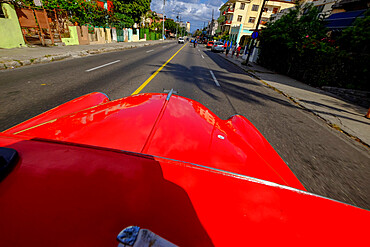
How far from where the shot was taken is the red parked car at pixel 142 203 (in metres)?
0.56

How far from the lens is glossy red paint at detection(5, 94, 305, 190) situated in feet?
3.53

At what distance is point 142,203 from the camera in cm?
69

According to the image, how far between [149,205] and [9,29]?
47.0ft

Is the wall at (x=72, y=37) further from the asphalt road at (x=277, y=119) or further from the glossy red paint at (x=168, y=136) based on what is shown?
the glossy red paint at (x=168, y=136)

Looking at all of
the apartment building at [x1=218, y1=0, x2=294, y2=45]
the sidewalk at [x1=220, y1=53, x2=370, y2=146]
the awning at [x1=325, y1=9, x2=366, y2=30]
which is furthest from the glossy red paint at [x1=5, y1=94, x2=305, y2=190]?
the apartment building at [x1=218, y1=0, x2=294, y2=45]

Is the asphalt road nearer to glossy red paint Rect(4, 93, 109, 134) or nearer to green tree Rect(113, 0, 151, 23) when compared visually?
glossy red paint Rect(4, 93, 109, 134)

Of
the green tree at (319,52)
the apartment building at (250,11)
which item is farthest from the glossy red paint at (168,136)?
the apartment building at (250,11)

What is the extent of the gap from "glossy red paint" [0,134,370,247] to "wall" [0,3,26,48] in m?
13.2

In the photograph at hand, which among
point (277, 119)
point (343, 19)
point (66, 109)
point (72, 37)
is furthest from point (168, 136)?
point (72, 37)


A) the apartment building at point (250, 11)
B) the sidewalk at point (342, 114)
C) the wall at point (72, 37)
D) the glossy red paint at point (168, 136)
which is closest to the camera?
the glossy red paint at point (168, 136)

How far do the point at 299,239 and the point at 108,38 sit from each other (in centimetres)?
2735

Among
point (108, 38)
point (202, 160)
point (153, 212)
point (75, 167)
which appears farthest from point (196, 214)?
point (108, 38)

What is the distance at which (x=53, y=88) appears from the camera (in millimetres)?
4344

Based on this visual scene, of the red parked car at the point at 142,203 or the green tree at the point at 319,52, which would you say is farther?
the green tree at the point at 319,52
